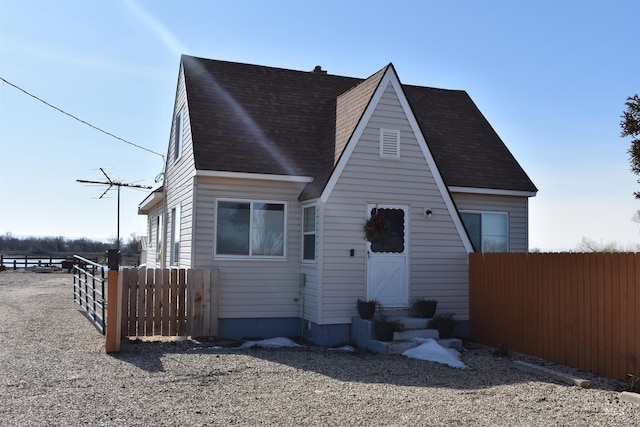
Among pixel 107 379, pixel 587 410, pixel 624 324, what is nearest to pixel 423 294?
pixel 624 324

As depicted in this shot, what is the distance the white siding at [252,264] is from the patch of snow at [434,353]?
10.4 feet

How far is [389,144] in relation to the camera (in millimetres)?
12523

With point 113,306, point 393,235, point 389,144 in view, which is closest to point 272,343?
point 113,306

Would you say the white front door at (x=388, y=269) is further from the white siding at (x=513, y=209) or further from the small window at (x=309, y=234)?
the white siding at (x=513, y=209)

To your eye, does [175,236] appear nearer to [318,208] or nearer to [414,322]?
[318,208]

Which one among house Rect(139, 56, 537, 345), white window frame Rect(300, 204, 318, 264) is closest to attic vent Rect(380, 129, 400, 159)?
house Rect(139, 56, 537, 345)

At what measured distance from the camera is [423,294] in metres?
12.7

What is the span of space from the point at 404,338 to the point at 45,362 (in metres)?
6.06

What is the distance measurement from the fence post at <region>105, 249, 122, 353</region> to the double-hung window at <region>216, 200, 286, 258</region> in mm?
2667

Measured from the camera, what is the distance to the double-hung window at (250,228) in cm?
1282

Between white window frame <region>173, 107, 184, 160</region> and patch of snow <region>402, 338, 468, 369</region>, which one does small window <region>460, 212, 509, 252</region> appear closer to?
patch of snow <region>402, 338, 468, 369</region>

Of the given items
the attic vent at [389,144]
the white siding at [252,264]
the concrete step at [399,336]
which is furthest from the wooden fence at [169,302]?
the attic vent at [389,144]

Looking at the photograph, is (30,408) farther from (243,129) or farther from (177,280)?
(243,129)

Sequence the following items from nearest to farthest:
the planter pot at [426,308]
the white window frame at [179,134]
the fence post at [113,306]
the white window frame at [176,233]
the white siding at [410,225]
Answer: the fence post at [113,306]
the planter pot at [426,308]
the white siding at [410,225]
the white window frame at [176,233]
the white window frame at [179,134]
